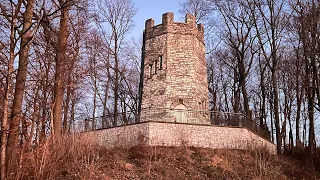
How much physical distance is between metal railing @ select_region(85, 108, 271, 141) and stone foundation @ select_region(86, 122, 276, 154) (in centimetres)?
42

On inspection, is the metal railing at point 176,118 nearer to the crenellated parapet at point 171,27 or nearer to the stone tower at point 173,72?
the stone tower at point 173,72

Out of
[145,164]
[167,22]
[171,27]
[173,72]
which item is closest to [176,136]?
[173,72]

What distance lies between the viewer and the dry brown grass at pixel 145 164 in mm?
9195

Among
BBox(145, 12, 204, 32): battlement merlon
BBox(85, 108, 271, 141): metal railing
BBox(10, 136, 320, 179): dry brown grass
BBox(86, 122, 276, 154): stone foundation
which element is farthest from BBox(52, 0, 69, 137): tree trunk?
BBox(145, 12, 204, 32): battlement merlon

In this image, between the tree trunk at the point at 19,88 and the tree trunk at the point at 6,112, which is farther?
the tree trunk at the point at 19,88

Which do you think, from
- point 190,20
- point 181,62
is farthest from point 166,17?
point 181,62

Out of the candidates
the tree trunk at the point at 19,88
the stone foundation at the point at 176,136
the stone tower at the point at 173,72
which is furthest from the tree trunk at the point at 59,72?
the stone tower at the point at 173,72

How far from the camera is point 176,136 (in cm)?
1652

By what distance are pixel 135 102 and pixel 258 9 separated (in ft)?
31.4

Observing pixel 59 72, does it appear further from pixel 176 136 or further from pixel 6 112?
pixel 176 136

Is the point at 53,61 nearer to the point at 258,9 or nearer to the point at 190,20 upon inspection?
the point at 190,20

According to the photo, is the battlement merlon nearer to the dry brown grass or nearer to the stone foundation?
the stone foundation

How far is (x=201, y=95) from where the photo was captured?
1858 cm

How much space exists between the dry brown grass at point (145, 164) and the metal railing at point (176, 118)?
70.7 inches
